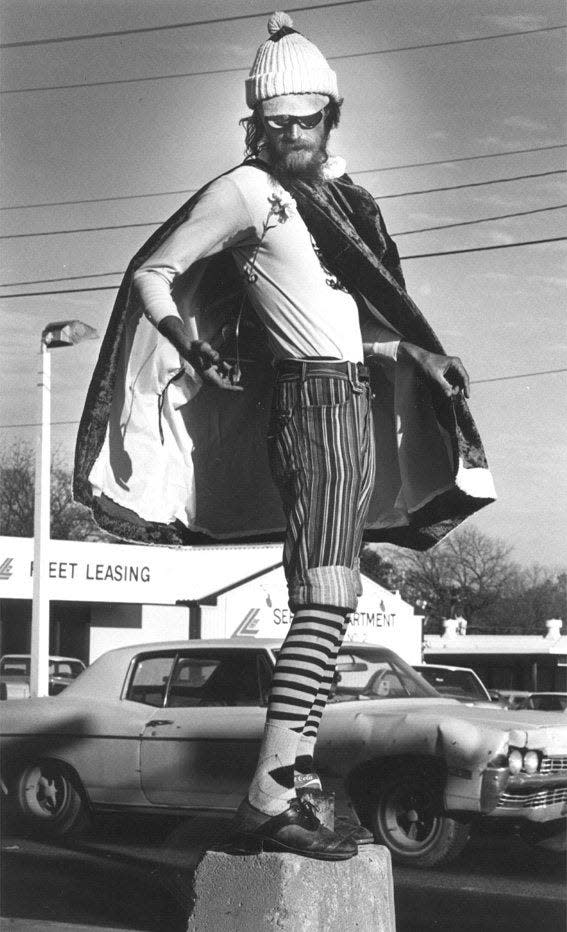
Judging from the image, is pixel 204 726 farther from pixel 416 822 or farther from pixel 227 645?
pixel 416 822

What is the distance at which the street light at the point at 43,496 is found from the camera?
3395 mm

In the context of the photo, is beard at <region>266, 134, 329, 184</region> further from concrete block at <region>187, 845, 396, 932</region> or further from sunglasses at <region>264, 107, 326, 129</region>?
concrete block at <region>187, 845, 396, 932</region>

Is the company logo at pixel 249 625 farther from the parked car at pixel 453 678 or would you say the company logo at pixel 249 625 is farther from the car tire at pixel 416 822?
the car tire at pixel 416 822

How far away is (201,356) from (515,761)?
219 inches

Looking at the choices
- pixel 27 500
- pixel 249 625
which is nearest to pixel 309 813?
pixel 27 500

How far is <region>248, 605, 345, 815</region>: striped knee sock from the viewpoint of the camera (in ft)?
8.98

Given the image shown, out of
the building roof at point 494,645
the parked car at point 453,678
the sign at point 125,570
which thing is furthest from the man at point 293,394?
the building roof at point 494,645

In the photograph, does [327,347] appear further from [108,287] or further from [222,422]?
[108,287]

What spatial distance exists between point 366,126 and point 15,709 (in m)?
7.15

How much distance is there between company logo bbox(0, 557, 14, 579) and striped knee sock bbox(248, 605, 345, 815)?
24.0 metres

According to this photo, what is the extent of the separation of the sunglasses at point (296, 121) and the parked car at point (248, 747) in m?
5.30

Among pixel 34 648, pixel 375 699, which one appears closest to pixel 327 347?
pixel 375 699

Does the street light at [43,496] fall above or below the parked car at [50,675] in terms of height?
above

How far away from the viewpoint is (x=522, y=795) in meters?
7.69
